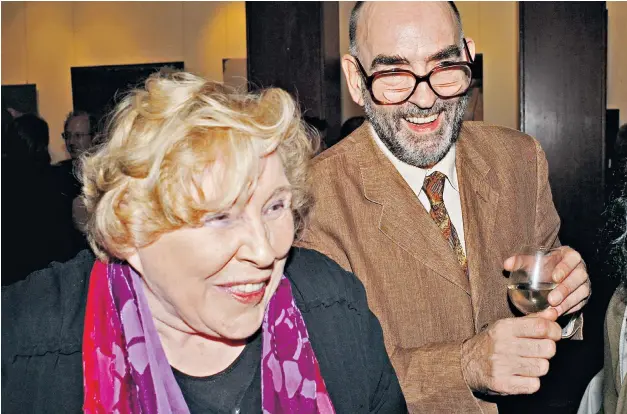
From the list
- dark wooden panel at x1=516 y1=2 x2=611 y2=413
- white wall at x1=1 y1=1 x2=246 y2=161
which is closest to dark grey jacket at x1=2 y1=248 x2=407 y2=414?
dark wooden panel at x1=516 y1=2 x2=611 y2=413

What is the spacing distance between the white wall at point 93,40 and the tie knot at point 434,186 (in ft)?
22.3

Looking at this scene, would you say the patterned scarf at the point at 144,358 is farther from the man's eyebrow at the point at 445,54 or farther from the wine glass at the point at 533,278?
the man's eyebrow at the point at 445,54

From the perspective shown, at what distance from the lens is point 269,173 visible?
162cm

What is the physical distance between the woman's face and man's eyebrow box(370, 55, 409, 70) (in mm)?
711

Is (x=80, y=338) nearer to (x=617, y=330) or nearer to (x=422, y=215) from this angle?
(x=422, y=215)

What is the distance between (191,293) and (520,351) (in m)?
0.88

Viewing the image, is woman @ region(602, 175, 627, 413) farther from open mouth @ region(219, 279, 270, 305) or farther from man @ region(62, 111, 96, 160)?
man @ region(62, 111, 96, 160)

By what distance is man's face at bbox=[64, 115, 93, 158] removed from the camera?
5684 mm

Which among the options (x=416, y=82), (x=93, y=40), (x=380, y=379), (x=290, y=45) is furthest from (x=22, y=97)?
(x=380, y=379)

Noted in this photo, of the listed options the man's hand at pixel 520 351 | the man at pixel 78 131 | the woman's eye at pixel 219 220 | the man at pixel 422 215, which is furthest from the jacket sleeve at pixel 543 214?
the man at pixel 78 131

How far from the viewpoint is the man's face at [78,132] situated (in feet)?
18.6

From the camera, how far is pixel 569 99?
5.18 metres

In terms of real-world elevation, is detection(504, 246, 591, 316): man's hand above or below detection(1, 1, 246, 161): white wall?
below

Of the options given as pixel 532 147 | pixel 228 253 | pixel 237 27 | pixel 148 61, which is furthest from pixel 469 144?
pixel 148 61
